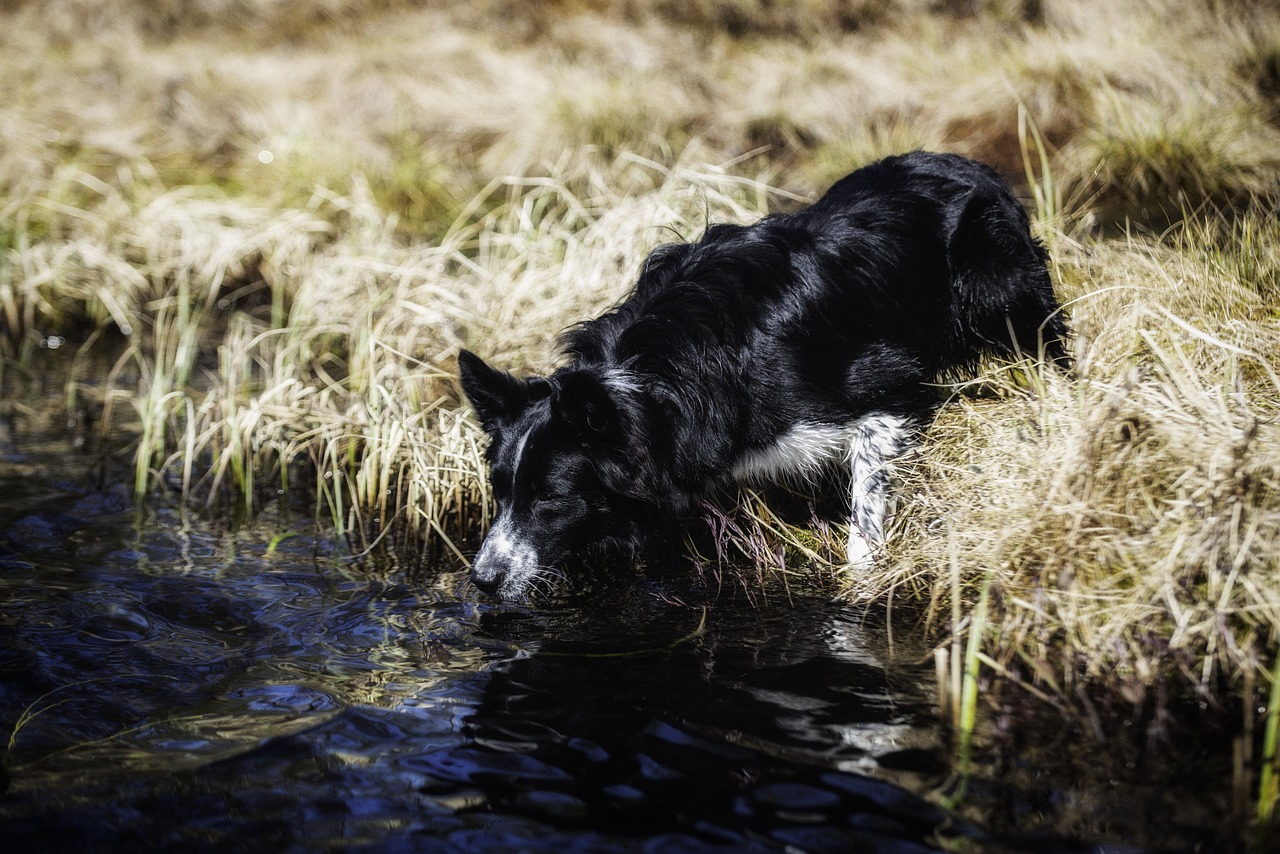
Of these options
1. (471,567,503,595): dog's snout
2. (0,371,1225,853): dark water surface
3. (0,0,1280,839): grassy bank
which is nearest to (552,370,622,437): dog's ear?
(471,567,503,595): dog's snout

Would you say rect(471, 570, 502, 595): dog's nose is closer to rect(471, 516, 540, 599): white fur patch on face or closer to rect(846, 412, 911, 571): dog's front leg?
rect(471, 516, 540, 599): white fur patch on face

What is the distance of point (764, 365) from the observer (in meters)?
4.34

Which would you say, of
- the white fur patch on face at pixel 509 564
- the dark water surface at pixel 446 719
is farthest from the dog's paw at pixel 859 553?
the white fur patch on face at pixel 509 564

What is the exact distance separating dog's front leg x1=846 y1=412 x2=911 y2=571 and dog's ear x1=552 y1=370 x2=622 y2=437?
113cm

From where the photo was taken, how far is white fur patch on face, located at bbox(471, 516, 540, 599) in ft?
13.5

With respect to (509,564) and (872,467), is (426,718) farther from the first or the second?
(872,467)

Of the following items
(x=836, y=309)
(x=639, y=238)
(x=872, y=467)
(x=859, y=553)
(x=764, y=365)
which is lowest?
(x=859, y=553)

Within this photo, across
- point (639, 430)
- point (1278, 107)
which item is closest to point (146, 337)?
point (639, 430)

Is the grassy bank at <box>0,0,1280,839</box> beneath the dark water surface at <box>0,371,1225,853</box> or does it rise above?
above

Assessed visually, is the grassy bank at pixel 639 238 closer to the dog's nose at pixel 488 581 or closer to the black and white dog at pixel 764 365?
the black and white dog at pixel 764 365

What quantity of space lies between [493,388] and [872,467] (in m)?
1.64

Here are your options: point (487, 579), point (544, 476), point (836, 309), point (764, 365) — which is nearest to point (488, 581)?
point (487, 579)

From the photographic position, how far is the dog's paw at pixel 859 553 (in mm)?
4418

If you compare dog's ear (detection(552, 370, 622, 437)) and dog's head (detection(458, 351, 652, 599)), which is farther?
dog's head (detection(458, 351, 652, 599))
